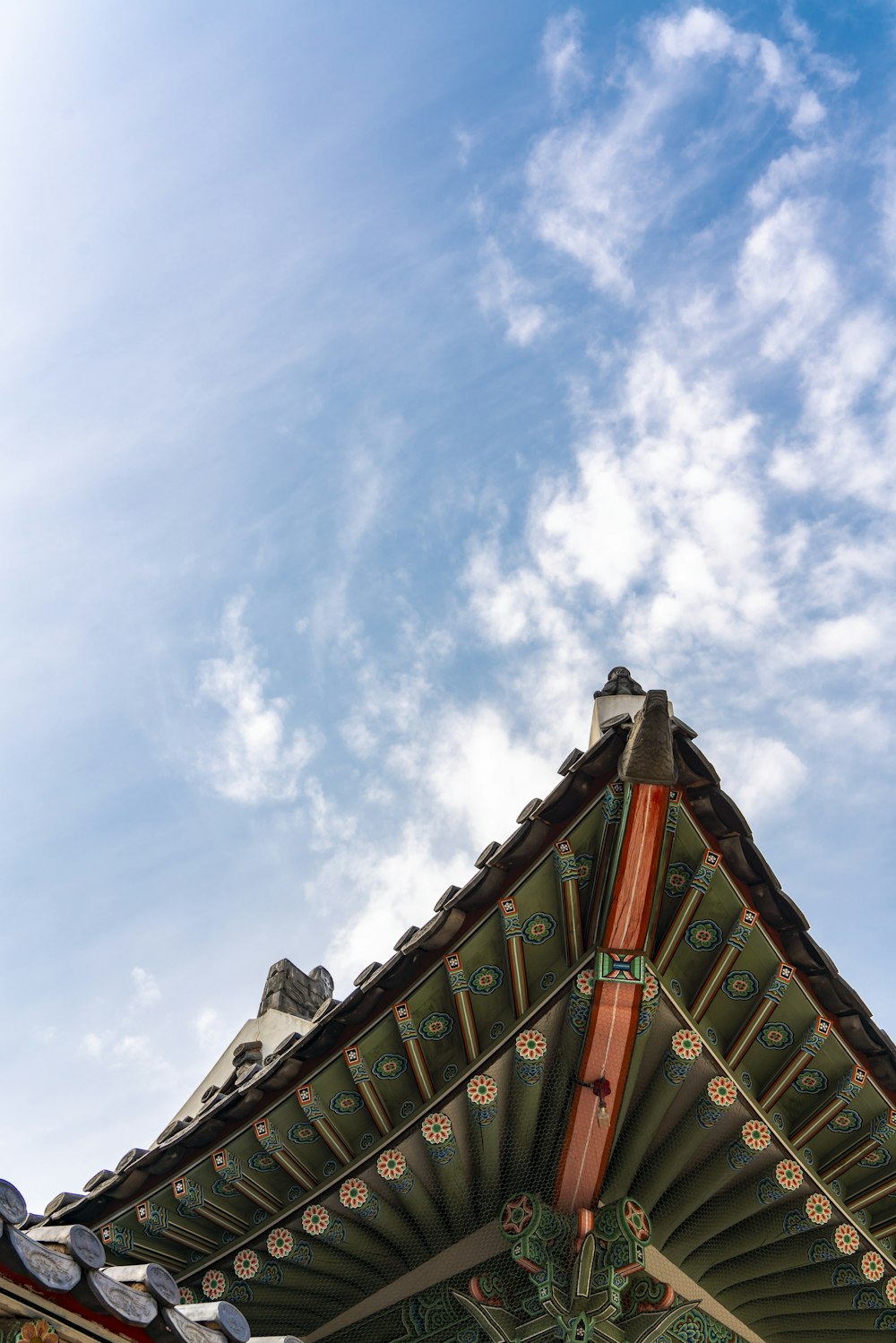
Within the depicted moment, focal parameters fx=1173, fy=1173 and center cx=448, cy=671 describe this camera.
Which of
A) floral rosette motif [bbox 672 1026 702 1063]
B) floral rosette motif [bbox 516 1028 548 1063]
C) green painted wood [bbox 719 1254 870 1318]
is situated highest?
floral rosette motif [bbox 516 1028 548 1063]

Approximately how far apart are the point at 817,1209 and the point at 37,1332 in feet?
16.5

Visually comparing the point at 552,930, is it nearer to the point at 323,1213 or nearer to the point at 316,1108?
the point at 316,1108

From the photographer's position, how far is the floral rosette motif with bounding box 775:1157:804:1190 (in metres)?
7.36

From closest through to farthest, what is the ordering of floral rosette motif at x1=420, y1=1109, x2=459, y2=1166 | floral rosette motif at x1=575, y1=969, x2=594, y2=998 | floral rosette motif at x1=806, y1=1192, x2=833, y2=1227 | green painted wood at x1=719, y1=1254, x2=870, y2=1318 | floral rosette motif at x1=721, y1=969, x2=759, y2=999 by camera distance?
floral rosette motif at x1=575, y1=969, x2=594, y2=998
floral rosette motif at x1=420, y1=1109, x2=459, y2=1166
floral rosette motif at x1=721, y1=969, x2=759, y2=999
floral rosette motif at x1=806, y1=1192, x2=833, y2=1227
green painted wood at x1=719, y1=1254, x2=870, y2=1318

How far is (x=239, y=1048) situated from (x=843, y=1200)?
4550 millimetres

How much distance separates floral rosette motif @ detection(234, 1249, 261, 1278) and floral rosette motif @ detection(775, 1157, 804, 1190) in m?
3.29

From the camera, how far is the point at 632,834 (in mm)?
6727

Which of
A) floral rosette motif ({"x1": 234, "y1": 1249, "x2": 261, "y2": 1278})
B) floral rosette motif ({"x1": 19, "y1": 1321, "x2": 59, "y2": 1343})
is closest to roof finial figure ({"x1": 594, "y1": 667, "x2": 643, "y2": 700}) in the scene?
floral rosette motif ({"x1": 234, "y1": 1249, "x2": 261, "y2": 1278})

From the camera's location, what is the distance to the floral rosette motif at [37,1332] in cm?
442

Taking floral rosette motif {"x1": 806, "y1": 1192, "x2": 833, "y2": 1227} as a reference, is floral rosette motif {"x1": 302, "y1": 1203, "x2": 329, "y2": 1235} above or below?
above

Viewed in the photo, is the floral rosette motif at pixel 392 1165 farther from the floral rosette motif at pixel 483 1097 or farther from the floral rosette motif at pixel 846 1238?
the floral rosette motif at pixel 846 1238

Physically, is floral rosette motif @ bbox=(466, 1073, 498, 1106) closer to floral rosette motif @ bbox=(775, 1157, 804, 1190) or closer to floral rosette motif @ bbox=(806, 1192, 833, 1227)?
floral rosette motif @ bbox=(775, 1157, 804, 1190)

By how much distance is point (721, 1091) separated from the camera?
23.5ft

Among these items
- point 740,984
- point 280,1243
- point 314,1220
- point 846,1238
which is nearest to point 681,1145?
point 740,984
